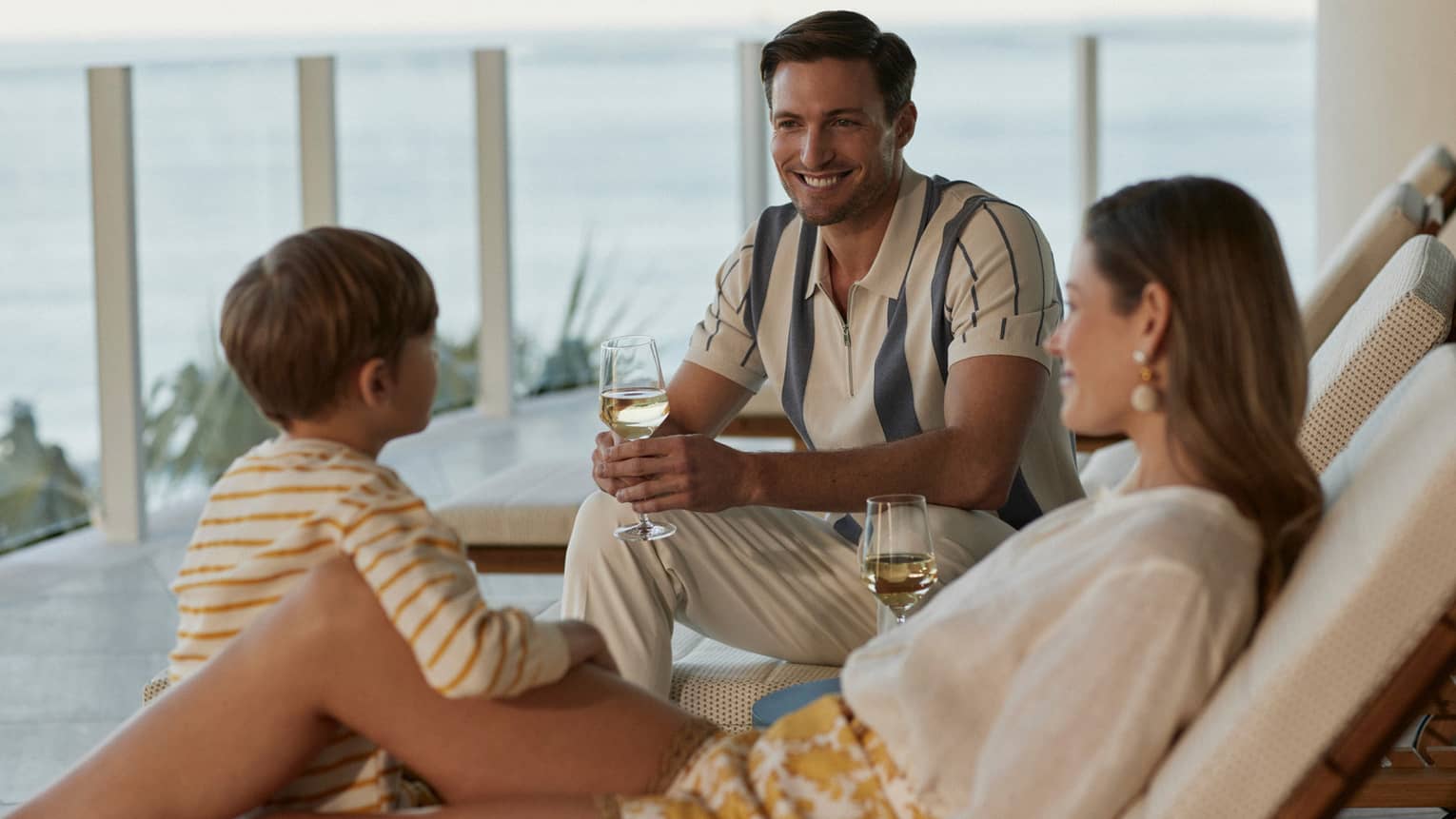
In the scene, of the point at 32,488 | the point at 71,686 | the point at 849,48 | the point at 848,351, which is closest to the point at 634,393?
the point at 848,351

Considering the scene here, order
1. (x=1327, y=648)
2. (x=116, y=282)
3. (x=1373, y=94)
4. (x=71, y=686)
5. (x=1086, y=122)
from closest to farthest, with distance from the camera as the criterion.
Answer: (x=1327, y=648)
(x=71, y=686)
(x=116, y=282)
(x=1373, y=94)
(x=1086, y=122)

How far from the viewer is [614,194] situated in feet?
28.0

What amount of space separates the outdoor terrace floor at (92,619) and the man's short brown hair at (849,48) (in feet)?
3.80

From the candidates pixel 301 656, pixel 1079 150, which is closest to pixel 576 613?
pixel 301 656

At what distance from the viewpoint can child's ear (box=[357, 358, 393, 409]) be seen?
5.69 ft

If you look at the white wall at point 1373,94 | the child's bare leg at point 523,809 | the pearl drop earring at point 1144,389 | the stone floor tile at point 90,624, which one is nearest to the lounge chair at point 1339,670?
the pearl drop earring at point 1144,389

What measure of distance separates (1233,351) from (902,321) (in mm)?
1228

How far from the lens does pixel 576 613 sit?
253 cm

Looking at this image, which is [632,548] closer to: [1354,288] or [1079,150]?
[1354,288]

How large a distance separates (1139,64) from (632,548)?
24.6ft

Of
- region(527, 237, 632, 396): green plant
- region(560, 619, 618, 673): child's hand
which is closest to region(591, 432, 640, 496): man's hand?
region(560, 619, 618, 673): child's hand

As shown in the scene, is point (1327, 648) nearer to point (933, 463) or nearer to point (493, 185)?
point (933, 463)

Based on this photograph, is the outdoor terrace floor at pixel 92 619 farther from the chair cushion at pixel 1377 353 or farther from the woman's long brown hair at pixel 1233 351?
the woman's long brown hair at pixel 1233 351

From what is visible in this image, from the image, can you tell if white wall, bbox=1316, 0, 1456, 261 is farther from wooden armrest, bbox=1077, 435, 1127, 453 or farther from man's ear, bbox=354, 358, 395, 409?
man's ear, bbox=354, 358, 395, 409
